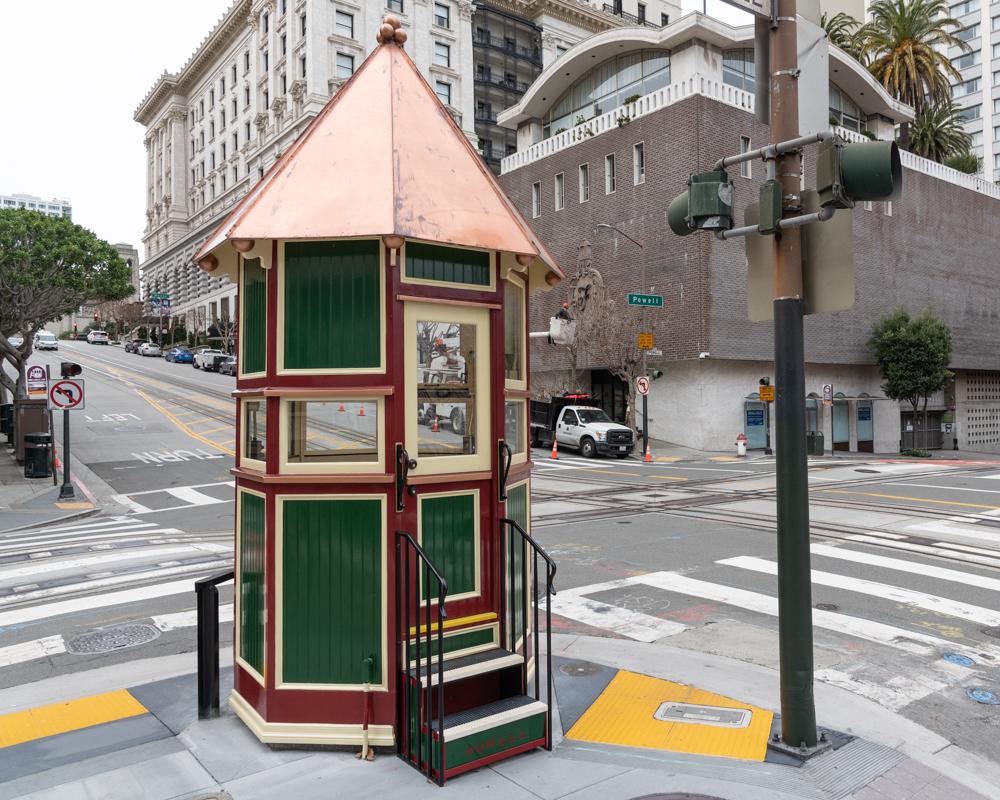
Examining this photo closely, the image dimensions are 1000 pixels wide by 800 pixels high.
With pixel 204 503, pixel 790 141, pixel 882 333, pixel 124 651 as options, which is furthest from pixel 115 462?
pixel 882 333

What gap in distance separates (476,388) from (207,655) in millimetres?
2741

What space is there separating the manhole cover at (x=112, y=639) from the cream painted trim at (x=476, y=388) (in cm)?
447

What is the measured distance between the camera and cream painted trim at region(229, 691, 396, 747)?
4941mm

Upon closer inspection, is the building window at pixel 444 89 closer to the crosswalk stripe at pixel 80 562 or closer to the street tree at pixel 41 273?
the street tree at pixel 41 273

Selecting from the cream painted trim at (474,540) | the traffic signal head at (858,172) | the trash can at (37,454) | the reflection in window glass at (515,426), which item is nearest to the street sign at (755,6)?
the traffic signal head at (858,172)

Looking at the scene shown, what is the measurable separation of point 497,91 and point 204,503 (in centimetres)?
6415

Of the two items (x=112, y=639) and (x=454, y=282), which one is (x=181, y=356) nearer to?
(x=112, y=639)

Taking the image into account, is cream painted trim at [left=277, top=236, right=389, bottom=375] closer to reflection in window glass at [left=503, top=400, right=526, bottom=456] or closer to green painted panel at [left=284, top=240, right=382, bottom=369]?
green painted panel at [left=284, top=240, right=382, bottom=369]

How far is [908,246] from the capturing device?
41969mm

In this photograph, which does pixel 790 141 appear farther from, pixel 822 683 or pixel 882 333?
pixel 882 333

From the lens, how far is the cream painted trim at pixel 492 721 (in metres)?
4.66

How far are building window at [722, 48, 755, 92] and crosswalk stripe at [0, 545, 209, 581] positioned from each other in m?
33.9

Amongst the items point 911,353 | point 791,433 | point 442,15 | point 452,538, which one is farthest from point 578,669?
point 442,15

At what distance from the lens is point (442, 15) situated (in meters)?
69.0
